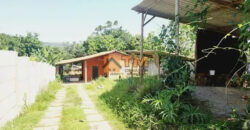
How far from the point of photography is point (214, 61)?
984 cm

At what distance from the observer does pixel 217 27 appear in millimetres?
9133

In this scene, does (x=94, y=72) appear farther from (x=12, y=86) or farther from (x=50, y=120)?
(x=12, y=86)

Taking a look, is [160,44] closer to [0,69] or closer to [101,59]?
[0,69]

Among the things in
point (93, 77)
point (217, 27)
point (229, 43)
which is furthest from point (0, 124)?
point (93, 77)

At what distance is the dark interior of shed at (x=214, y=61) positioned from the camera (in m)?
9.45

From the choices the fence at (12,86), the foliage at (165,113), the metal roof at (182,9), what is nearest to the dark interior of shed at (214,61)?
the metal roof at (182,9)

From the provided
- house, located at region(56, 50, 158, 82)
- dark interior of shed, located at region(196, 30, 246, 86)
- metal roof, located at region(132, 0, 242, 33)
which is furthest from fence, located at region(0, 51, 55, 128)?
house, located at region(56, 50, 158, 82)

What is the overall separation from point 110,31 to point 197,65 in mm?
46792

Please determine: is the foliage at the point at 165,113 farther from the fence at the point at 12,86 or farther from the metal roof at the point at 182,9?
the fence at the point at 12,86

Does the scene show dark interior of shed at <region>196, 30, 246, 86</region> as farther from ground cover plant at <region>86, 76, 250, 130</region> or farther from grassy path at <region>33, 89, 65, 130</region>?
grassy path at <region>33, 89, 65, 130</region>

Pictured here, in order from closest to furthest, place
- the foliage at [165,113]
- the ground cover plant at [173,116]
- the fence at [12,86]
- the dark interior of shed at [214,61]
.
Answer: the ground cover plant at [173,116] → the foliage at [165,113] → the fence at [12,86] → the dark interior of shed at [214,61]

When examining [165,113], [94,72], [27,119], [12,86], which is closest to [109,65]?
[94,72]

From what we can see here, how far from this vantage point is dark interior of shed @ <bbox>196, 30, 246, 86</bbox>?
9453 mm

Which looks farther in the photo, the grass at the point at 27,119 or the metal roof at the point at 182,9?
the metal roof at the point at 182,9
